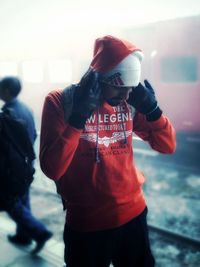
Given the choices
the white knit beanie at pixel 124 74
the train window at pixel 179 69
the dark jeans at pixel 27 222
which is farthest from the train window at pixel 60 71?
the white knit beanie at pixel 124 74

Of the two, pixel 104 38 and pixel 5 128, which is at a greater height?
pixel 104 38

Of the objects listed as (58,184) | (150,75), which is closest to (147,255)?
(58,184)

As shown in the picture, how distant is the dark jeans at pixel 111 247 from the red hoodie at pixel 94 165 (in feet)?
0.17

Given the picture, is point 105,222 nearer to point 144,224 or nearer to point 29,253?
point 144,224

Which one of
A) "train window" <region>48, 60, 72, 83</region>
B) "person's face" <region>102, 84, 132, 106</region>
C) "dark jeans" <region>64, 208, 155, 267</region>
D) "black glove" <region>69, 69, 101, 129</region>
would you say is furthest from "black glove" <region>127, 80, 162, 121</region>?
"train window" <region>48, 60, 72, 83</region>

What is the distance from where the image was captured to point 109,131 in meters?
2.09

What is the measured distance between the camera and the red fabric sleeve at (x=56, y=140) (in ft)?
6.09

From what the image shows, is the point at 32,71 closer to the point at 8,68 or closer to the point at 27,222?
the point at 8,68

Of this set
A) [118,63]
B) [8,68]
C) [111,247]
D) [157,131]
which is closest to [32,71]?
[8,68]

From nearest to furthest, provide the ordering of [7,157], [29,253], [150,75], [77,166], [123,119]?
[77,166] → [123,119] → [7,157] → [29,253] → [150,75]

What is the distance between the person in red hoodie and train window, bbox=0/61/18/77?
1370 cm

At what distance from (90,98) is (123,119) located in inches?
14.7

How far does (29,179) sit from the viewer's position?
9.38 ft

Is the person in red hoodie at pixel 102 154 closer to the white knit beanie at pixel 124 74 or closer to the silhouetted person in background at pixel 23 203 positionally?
the white knit beanie at pixel 124 74
